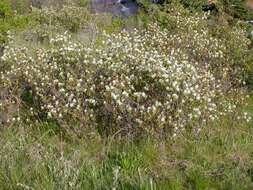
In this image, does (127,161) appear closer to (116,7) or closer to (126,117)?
(126,117)

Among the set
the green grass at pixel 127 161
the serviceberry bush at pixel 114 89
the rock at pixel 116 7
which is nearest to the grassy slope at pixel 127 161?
the green grass at pixel 127 161

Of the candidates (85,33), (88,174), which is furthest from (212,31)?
(88,174)

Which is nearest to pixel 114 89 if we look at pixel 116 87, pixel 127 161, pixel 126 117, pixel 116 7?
pixel 116 87

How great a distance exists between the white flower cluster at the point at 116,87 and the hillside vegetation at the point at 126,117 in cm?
1

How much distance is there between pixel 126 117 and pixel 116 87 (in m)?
0.35

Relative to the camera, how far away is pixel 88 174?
4926 millimetres

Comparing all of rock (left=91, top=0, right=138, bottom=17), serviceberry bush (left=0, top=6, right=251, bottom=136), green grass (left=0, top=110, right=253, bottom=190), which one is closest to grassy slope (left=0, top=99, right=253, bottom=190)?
green grass (left=0, top=110, right=253, bottom=190)

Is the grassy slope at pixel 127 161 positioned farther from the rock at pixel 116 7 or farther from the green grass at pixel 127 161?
the rock at pixel 116 7

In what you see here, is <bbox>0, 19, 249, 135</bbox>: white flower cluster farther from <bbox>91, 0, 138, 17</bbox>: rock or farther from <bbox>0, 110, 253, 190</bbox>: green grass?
<bbox>91, 0, 138, 17</bbox>: rock

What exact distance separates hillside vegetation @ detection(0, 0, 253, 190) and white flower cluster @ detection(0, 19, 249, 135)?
0.01 metres

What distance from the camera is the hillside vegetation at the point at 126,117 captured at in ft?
16.4

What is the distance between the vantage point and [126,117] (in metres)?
5.79

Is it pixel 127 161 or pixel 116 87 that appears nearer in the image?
pixel 127 161

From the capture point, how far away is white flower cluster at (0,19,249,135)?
226 inches
